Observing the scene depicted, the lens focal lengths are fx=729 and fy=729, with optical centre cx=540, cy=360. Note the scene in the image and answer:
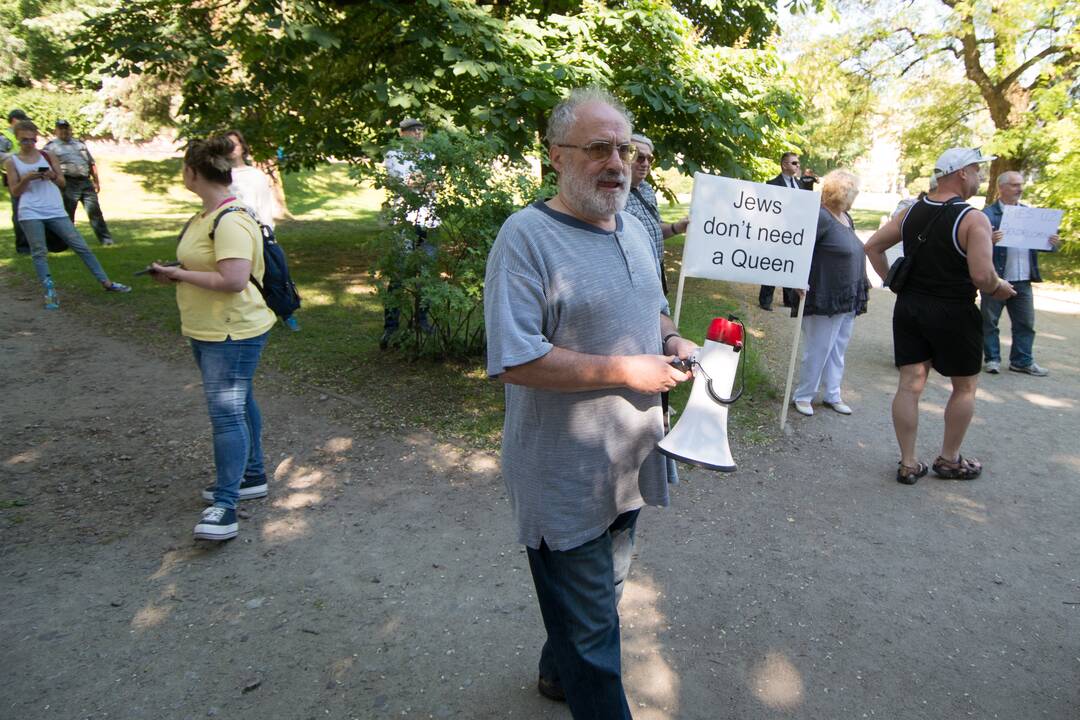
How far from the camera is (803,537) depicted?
155 inches

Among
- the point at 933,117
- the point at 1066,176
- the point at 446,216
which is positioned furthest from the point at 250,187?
the point at 933,117

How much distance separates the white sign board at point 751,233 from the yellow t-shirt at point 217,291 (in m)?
2.98

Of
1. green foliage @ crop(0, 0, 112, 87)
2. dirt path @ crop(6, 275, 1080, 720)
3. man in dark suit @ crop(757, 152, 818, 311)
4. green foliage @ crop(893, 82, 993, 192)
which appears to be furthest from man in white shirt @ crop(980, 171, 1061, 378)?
green foliage @ crop(0, 0, 112, 87)

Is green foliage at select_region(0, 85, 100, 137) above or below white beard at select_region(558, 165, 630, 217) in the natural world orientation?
above

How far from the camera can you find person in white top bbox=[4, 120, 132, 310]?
758 centimetres

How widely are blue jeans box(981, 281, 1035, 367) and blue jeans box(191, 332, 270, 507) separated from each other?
6.64 metres

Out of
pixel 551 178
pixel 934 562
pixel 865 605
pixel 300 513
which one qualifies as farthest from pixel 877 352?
pixel 300 513

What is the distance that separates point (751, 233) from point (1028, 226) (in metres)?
3.46

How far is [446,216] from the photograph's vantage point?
5508mm

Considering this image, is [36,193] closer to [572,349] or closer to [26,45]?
[572,349]

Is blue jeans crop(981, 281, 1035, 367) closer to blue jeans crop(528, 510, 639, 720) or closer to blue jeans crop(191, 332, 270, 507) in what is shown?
blue jeans crop(528, 510, 639, 720)

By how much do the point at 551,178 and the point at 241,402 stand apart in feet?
11.5

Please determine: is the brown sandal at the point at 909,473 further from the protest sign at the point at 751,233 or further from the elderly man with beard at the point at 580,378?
the elderly man with beard at the point at 580,378

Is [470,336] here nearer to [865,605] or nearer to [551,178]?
[551,178]
